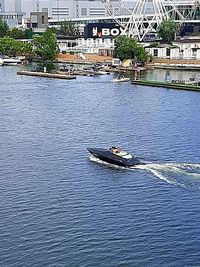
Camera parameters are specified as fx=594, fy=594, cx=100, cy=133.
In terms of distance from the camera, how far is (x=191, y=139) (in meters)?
13.3

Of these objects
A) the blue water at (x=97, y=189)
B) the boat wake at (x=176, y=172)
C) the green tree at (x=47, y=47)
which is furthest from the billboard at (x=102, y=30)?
the boat wake at (x=176, y=172)

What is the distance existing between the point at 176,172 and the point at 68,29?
38.5 meters

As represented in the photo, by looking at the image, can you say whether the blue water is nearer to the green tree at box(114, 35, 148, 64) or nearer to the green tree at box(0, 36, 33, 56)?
the green tree at box(114, 35, 148, 64)

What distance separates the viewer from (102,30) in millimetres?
39906

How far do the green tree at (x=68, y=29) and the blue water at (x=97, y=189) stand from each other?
30.4m

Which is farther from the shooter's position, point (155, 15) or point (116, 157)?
point (155, 15)

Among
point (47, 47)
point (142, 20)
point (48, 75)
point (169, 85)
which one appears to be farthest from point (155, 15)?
point (169, 85)

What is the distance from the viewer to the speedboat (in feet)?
36.0

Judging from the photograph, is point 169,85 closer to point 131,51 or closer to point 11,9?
point 131,51

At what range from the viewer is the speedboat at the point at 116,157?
11.0 m

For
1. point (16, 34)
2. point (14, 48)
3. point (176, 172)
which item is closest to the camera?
point (176, 172)

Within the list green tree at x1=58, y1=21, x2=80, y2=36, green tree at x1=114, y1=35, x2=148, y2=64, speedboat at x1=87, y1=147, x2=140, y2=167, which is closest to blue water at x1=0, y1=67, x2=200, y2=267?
speedboat at x1=87, y1=147, x2=140, y2=167

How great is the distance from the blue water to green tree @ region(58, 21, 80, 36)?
99.7 feet

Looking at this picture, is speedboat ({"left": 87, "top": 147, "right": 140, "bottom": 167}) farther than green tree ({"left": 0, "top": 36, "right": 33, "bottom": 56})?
No
